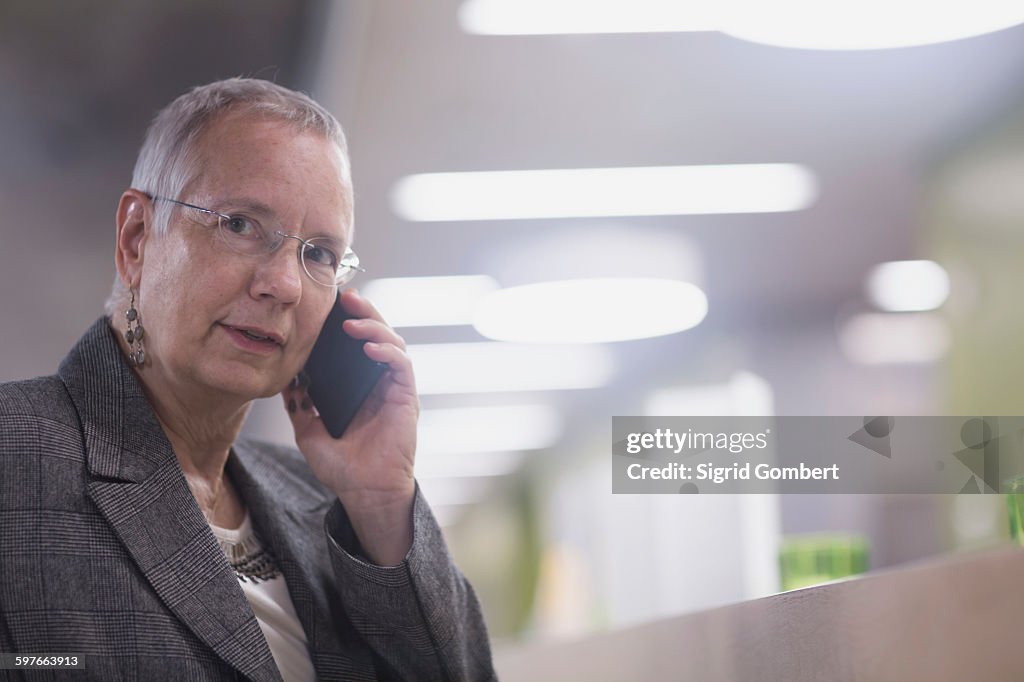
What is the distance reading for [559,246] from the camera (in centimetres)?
521

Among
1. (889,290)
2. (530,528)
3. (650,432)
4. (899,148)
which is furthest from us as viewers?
(530,528)

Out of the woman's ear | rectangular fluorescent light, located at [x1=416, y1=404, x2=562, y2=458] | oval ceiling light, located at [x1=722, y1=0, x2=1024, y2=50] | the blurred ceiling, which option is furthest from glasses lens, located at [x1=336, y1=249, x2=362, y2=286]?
rectangular fluorescent light, located at [x1=416, y1=404, x2=562, y2=458]

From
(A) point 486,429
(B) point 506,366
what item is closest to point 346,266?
(B) point 506,366

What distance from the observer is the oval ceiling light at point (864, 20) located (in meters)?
2.68

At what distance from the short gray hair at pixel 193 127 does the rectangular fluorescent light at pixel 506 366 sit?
5570 millimetres

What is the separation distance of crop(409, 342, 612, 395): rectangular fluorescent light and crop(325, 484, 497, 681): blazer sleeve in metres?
5.57

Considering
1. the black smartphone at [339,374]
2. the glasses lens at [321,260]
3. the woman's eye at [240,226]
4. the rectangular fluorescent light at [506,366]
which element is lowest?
the black smartphone at [339,374]

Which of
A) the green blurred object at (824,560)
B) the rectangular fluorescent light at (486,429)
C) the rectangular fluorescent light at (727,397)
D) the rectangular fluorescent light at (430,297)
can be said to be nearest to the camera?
the green blurred object at (824,560)

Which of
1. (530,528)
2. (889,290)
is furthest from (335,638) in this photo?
(530,528)

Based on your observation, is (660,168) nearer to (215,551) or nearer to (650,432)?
(650,432)

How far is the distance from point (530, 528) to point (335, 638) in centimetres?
1066

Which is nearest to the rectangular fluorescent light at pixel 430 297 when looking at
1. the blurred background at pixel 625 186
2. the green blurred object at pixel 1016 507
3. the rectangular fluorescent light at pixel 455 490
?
the blurred background at pixel 625 186

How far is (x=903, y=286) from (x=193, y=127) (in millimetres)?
7409

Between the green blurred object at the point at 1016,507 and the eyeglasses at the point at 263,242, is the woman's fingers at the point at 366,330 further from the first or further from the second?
the green blurred object at the point at 1016,507
